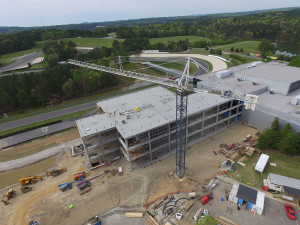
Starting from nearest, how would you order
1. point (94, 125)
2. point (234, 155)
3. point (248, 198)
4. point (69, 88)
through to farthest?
point (248, 198) → point (94, 125) → point (234, 155) → point (69, 88)

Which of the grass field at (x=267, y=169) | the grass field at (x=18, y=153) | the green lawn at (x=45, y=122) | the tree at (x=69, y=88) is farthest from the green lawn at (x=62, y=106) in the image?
the grass field at (x=267, y=169)

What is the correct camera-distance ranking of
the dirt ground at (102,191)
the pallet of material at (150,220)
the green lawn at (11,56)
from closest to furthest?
the pallet of material at (150,220), the dirt ground at (102,191), the green lawn at (11,56)

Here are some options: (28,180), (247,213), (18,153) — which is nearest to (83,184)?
(28,180)

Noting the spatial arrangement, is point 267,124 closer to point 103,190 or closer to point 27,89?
point 103,190

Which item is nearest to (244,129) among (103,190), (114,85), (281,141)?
(281,141)

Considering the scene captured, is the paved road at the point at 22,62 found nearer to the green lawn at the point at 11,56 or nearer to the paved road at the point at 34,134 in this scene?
the green lawn at the point at 11,56

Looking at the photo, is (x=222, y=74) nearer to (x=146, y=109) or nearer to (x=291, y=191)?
(x=146, y=109)

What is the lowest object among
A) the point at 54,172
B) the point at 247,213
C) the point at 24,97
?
the point at 247,213
